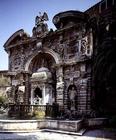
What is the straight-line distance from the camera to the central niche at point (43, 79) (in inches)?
789

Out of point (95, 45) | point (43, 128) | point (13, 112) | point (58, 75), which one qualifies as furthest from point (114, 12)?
point (13, 112)

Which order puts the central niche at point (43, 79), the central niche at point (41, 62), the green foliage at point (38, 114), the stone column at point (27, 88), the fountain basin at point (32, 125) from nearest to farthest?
the fountain basin at point (32, 125)
the green foliage at point (38, 114)
the central niche at point (43, 79)
the central niche at point (41, 62)
the stone column at point (27, 88)

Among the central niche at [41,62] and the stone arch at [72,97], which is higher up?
the central niche at [41,62]

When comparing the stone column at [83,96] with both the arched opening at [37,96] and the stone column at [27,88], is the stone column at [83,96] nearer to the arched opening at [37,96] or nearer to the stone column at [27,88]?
the arched opening at [37,96]

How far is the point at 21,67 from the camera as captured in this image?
73.7ft

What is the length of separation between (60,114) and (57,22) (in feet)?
26.2

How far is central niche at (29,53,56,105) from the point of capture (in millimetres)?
20047

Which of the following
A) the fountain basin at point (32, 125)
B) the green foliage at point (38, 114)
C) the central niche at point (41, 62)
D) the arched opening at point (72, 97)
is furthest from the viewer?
the central niche at point (41, 62)

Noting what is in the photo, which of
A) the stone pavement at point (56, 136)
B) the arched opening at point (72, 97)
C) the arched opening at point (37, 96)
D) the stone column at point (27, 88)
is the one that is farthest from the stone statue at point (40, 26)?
the stone pavement at point (56, 136)

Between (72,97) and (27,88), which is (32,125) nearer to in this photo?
(72,97)

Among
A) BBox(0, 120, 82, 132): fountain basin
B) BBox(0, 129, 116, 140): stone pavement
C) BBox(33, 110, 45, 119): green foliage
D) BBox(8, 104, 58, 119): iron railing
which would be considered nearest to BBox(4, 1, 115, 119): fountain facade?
BBox(8, 104, 58, 119): iron railing

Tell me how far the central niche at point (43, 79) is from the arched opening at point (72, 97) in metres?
2.23

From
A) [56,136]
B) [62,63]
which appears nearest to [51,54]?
[62,63]

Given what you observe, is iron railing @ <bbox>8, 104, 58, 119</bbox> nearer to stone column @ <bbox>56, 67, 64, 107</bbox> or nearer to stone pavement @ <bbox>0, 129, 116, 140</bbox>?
stone column @ <bbox>56, 67, 64, 107</bbox>
